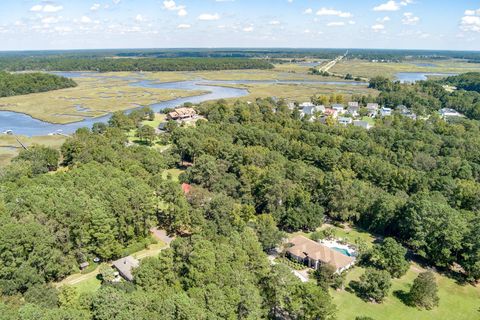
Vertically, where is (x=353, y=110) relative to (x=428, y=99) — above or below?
below

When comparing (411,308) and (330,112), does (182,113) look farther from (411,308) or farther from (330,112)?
(411,308)

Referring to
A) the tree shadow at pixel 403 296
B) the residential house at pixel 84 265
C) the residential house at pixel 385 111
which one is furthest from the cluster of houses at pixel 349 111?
the residential house at pixel 84 265

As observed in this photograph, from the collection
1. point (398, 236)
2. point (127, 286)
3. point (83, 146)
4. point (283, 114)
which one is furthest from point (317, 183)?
point (283, 114)

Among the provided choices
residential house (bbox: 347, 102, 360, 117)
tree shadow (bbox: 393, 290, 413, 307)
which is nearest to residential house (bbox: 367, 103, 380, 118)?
residential house (bbox: 347, 102, 360, 117)

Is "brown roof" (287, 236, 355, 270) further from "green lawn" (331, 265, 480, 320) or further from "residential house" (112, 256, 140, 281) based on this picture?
"residential house" (112, 256, 140, 281)

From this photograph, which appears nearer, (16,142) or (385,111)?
(16,142)

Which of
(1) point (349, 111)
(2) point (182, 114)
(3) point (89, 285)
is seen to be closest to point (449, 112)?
(1) point (349, 111)

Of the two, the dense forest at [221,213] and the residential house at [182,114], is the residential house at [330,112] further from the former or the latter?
the residential house at [182,114]

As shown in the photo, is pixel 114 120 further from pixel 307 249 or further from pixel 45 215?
pixel 307 249
